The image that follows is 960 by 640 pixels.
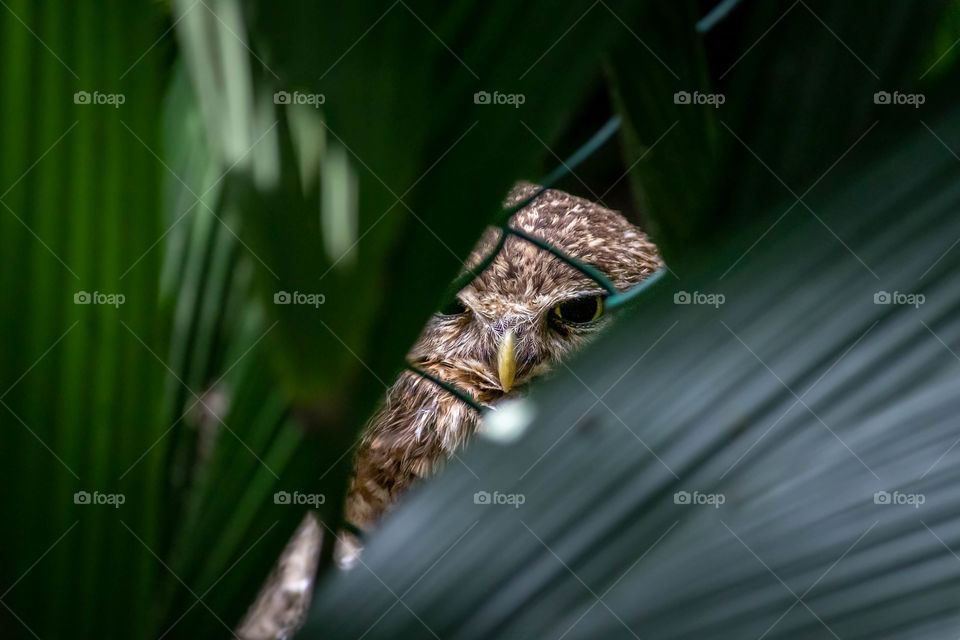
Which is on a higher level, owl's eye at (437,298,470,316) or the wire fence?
the wire fence

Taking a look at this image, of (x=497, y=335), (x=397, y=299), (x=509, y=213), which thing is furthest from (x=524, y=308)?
(x=397, y=299)

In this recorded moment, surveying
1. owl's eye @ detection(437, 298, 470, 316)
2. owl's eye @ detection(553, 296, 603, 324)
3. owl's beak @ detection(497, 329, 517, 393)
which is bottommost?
owl's beak @ detection(497, 329, 517, 393)

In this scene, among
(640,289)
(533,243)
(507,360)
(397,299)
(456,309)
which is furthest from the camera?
(456,309)

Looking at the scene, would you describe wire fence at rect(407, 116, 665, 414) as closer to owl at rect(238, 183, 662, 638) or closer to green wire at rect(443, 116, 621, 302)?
green wire at rect(443, 116, 621, 302)

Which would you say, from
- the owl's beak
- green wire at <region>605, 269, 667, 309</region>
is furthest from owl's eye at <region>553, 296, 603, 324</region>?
green wire at <region>605, 269, 667, 309</region>

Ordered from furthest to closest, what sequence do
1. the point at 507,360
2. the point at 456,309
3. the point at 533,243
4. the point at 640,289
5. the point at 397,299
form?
the point at 456,309
the point at 507,360
the point at 533,243
the point at 640,289
the point at 397,299

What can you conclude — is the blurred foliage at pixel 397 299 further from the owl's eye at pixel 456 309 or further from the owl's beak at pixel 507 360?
the owl's eye at pixel 456 309

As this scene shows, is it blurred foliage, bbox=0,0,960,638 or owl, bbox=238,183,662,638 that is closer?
blurred foliage, bbox=0,0,960,638

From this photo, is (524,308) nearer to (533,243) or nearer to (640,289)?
(533,243)

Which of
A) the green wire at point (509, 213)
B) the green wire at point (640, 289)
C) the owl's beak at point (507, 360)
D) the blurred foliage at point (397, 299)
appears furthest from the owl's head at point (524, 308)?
the blurred foliage at point (397, 299)
